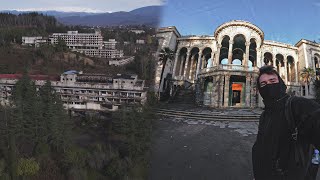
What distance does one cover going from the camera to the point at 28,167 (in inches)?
508

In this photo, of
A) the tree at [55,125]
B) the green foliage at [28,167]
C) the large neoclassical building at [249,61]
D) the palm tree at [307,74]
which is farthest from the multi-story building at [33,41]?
the palm tree at [307,74]

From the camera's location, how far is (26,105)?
16.1 m

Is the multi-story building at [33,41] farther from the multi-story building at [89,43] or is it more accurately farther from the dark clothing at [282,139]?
the dark clothing at [282,139]

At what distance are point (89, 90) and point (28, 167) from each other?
6764mm

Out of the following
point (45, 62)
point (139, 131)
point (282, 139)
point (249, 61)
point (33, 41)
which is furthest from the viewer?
point (33, 41)

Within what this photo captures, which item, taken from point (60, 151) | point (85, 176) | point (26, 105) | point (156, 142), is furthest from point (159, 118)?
point (26, 105)

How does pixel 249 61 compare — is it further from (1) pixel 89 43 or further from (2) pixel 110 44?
(1) pixel 89 43

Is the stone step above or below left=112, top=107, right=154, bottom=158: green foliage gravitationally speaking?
above

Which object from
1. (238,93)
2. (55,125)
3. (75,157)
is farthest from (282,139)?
(55,125)

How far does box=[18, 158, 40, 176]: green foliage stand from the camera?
12.5 m

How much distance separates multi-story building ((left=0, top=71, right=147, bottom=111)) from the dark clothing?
14.1 metres

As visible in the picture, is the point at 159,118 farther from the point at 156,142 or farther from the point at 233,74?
the point at 233,74

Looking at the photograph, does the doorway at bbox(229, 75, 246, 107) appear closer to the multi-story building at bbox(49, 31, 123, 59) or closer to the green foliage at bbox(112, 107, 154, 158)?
the green foliage at bbox(112, 107, 154, 158)

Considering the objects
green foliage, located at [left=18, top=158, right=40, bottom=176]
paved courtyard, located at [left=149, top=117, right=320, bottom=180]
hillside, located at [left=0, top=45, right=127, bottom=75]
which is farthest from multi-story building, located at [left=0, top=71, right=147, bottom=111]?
paved courtyard, located at [left=149, top=117, right=320, bottom=180]
